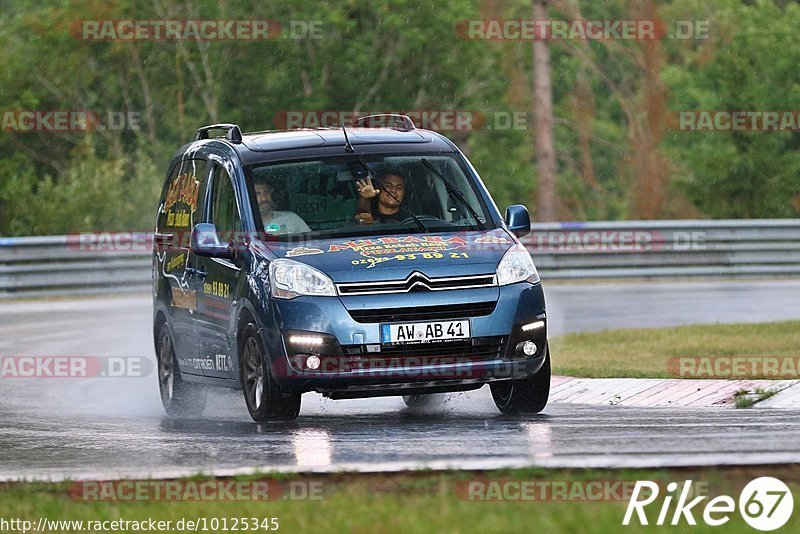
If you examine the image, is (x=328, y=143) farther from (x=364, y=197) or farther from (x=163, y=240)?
(x=163, y=240)

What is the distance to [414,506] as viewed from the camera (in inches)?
273

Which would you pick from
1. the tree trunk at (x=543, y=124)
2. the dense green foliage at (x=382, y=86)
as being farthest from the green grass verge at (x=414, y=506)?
the dense green foliage at (x=382, y=86)

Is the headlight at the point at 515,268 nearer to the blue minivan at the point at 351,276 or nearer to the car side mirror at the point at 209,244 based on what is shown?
the blue minivan at the point at 351,276

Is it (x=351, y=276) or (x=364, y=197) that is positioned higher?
(x=364, y=197)

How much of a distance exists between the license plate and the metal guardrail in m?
16.9

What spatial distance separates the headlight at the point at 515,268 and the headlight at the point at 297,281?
112 centimetres

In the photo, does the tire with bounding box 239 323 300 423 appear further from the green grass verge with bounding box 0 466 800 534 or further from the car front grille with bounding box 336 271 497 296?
the green grass verge with bounding box 0 466 800 534

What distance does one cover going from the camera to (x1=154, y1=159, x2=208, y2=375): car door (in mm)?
12594

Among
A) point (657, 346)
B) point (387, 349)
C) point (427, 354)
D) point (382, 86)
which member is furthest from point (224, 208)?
point (382, 86)

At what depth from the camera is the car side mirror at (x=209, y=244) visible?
11477 millimetres

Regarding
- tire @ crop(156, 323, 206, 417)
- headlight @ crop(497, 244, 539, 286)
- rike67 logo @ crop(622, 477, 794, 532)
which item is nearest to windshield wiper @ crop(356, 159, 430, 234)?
headlight @ crop(497, 244, 539, 286)

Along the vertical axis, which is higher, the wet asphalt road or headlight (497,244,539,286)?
headlight (497,244,539,286)

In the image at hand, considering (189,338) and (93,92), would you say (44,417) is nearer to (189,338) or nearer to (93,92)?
(189,338)

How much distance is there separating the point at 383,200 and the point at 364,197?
0.13 m
